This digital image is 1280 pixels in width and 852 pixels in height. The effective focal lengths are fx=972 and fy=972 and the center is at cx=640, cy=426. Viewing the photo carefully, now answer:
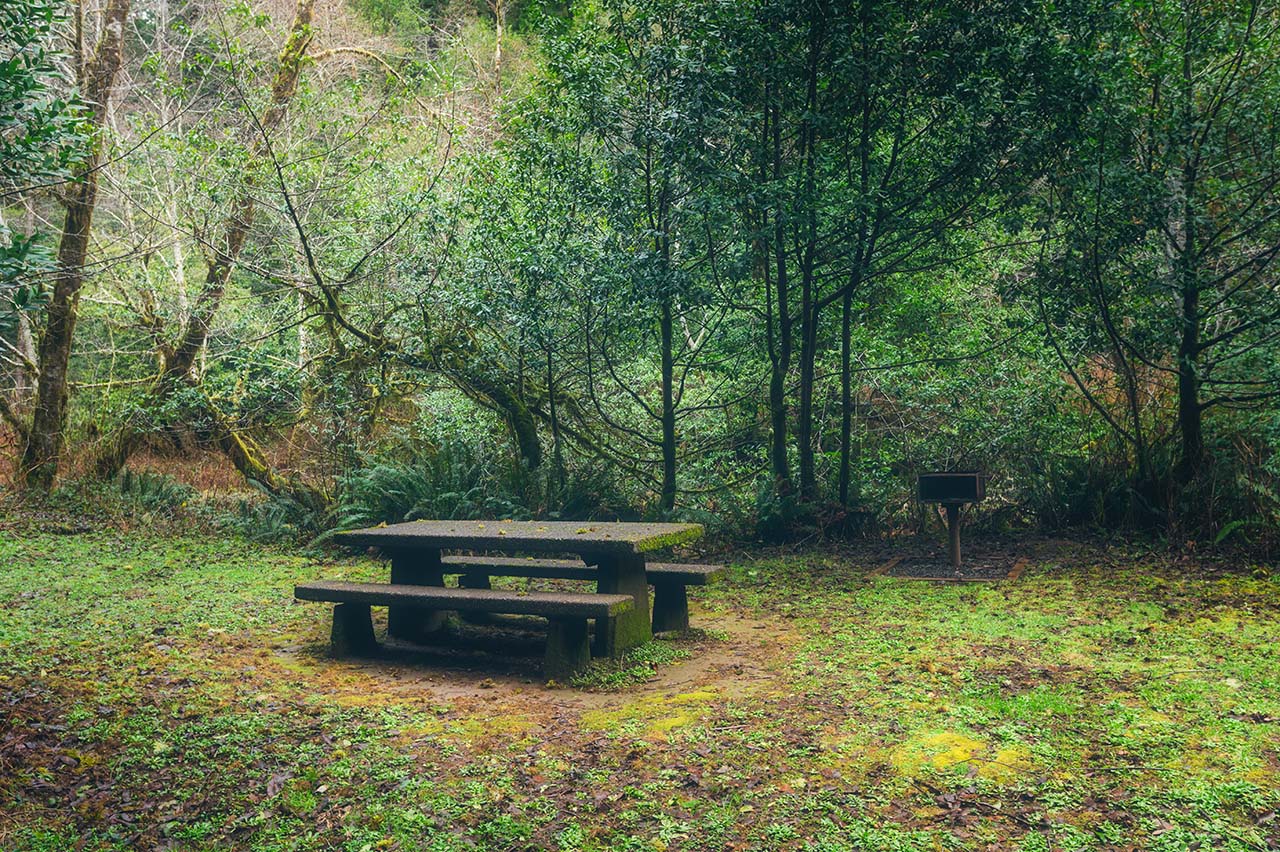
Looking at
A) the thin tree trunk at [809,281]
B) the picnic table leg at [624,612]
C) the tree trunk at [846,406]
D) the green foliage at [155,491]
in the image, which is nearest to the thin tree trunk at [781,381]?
the thin tree trunk at [809,281]

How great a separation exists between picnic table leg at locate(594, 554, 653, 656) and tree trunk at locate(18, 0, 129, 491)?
8.66m

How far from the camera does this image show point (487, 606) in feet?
18.3

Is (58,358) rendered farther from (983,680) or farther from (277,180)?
(983,680)

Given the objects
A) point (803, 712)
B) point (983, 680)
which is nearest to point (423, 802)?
point (803, 712)

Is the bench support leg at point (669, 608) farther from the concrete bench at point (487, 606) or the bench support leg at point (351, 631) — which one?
the bench support leg at point (351, 631)

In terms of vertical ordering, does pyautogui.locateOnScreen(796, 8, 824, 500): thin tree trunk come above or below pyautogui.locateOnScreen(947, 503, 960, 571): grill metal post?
above

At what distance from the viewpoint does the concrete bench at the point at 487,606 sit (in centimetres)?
537

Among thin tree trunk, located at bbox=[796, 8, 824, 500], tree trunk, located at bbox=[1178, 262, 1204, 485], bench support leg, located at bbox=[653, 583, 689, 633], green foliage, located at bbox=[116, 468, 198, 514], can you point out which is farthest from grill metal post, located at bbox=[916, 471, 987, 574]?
green foliage, located at bbox=[116, 468, 198, 514]

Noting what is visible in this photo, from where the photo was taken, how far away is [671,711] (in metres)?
4.84

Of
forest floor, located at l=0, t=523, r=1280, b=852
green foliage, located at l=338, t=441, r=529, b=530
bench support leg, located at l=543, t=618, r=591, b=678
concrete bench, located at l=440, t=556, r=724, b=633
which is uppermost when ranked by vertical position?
green foliage, located at l=338, t=441, r=529, b=530

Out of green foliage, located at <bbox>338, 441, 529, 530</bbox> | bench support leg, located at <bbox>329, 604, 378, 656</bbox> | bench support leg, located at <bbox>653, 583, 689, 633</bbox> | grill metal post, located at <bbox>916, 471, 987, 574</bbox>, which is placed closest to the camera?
bench support leg, located at <bbox>329, 604, 378, 656</bbox>

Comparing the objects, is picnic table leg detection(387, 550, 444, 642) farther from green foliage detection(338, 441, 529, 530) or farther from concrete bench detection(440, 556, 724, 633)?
green foliage detection(338, 441, 529, 530)

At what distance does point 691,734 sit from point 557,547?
153 cm

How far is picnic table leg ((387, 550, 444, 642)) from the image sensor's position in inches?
→ 259
